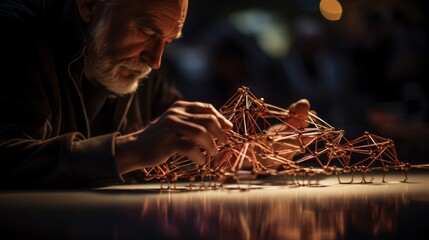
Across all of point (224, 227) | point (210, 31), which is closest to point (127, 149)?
point (224, 227)

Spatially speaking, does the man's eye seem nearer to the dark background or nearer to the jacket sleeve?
the jacket sleeve

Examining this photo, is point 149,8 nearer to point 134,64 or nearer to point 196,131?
point 134,64

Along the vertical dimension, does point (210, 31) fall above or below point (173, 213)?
above

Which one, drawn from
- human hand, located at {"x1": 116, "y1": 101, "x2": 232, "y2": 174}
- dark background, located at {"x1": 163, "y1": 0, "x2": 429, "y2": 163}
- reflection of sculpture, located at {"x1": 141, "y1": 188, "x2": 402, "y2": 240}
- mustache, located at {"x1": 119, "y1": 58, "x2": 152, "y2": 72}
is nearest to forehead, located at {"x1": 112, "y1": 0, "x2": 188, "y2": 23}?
mustache, located at {"x1": 119, "y1": 58, "x2": 152, "y2": 72}

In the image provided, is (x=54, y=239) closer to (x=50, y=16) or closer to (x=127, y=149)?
(x=127, y=149)

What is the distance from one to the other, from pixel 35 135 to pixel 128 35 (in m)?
0.32

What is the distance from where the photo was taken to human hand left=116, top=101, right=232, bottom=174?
0.98 m

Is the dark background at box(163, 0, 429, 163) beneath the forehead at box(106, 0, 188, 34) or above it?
above

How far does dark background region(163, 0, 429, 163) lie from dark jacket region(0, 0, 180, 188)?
1262 millimetres

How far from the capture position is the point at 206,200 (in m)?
0.91

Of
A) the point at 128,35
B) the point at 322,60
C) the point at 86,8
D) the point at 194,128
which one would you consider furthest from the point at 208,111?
the point at 322,60

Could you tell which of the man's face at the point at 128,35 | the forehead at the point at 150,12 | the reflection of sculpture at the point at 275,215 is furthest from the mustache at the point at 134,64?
the reflection of sculpture at the point at 275,215

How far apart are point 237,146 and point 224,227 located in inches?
18.0

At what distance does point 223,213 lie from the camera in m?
0.75
